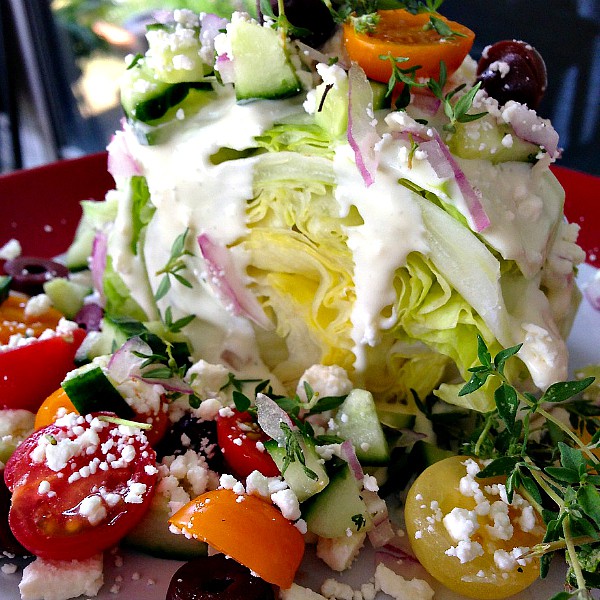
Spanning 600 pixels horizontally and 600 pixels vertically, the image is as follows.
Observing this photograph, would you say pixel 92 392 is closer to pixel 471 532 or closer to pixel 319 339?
pixel 319 339

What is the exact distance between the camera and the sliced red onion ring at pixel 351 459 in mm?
1565

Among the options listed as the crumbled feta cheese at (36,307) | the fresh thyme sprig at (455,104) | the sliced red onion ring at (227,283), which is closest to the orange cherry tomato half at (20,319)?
the crumbled feta cheese at (36,307)

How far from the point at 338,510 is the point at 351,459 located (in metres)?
0.11

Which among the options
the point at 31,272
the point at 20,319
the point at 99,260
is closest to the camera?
the point at 20,319

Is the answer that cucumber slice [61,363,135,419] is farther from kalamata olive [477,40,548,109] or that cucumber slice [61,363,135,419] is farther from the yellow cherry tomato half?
kalamata olive [477,40,548,109]

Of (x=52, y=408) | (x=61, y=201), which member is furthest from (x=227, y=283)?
(x=61, y=201)

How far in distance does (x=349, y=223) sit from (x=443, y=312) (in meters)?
0.31

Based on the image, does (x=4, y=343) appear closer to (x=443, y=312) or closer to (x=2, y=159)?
(x=443, y=312)

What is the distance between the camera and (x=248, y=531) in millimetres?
1402

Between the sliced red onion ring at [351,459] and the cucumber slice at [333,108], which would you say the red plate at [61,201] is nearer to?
the cucumber slice at [333,108]

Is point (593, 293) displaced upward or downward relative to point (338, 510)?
downward

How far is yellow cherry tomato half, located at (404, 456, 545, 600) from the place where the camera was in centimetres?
143

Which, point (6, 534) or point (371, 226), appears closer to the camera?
point (6, 534)

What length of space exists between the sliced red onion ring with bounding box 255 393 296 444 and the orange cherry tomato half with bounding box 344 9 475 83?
788mm
